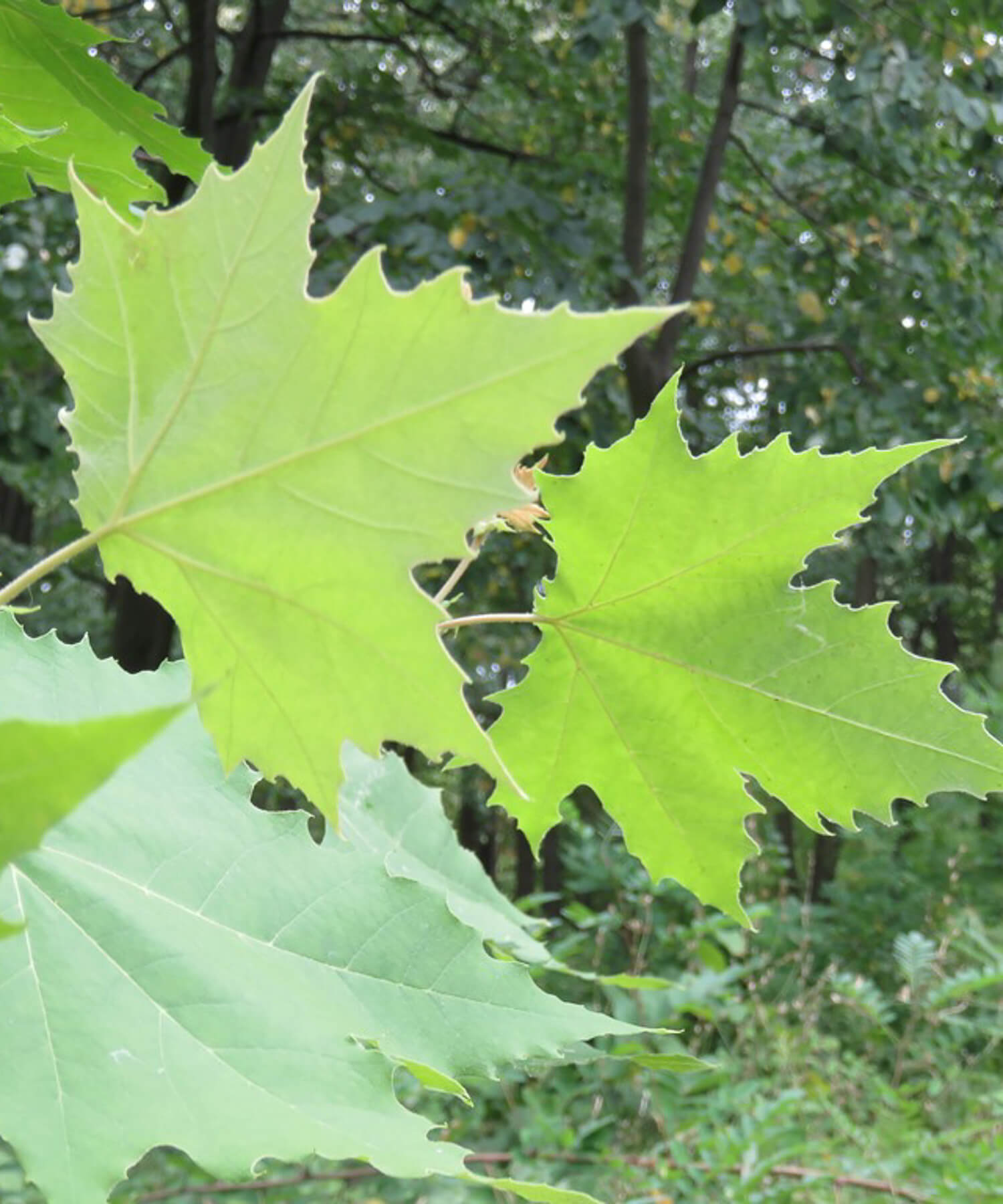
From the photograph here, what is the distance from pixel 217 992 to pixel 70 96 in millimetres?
479

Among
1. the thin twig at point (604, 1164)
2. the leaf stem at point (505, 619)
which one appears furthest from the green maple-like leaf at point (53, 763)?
the thin twig at point (604, 1164)

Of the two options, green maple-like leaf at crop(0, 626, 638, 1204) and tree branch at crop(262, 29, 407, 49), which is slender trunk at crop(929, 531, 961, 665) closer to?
tree branch at crop(262, 29, 407, 49)

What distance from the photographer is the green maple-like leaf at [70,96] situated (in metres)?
0.66

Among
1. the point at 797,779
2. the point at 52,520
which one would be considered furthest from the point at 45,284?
the point at 52,520

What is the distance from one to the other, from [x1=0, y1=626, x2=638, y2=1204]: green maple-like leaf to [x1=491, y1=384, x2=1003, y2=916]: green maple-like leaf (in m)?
0.09

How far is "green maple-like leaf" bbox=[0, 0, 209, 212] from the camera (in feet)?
2.16

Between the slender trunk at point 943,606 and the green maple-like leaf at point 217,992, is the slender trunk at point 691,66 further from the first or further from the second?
the green maple-like leaf at point 217,992

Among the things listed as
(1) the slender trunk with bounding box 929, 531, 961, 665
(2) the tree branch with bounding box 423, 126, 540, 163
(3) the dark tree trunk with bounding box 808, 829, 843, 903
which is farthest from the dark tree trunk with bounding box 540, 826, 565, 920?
(1) the slender trunk with bounding box 929, 531, 961, 665

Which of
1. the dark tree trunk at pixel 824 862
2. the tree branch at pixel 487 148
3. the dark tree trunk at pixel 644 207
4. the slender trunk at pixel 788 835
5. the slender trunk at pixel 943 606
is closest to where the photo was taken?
the dark tree trunk at pixel 644 207

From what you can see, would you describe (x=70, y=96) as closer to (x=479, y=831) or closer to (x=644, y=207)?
(x=644, y=207)

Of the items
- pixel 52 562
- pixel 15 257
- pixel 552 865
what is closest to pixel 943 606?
pixel 552 865

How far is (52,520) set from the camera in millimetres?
7520

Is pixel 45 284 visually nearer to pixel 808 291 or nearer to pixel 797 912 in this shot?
pixel 808 291

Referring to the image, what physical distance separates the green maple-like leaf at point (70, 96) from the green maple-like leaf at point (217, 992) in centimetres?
25
